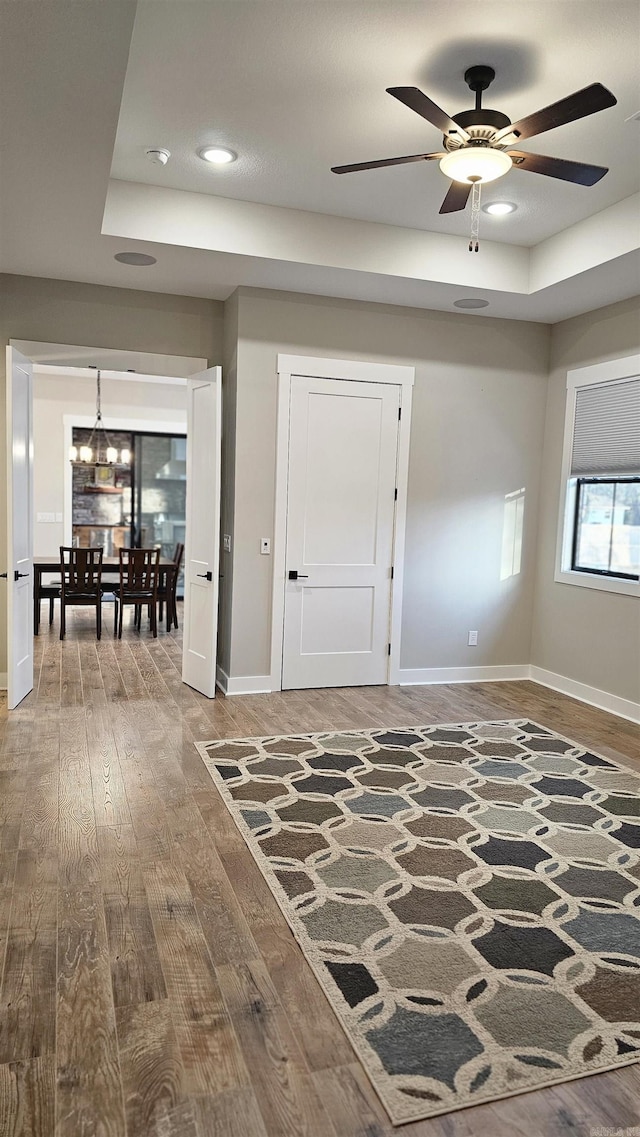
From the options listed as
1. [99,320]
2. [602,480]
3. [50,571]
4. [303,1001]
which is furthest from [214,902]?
[50,571]

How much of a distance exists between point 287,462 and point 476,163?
2.65 meters

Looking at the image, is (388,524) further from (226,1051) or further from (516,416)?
(226,1051)

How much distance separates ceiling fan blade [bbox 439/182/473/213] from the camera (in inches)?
129

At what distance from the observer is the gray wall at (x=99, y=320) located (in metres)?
5.02

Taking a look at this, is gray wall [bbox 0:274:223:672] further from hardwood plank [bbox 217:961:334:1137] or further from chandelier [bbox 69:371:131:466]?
chandelier [bbox 69:371:131:466]

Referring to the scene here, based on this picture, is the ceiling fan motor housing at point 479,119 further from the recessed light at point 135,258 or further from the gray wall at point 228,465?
the gray wall at point 228,465

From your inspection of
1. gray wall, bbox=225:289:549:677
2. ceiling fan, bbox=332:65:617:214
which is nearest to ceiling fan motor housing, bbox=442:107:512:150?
ceiling fan, bbox=332:65:617:214

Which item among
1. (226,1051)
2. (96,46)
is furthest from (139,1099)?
(96,46)

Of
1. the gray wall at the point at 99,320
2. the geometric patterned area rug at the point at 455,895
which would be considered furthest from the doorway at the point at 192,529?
the geometric patterned area rug at the point at 455,895

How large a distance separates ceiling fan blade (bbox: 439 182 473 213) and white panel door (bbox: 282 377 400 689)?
2.04 metres

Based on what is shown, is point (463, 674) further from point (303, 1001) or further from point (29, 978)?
point (29, 978)

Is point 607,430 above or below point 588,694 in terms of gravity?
above

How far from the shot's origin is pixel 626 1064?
6.42 ft

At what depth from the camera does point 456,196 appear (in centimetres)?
336
